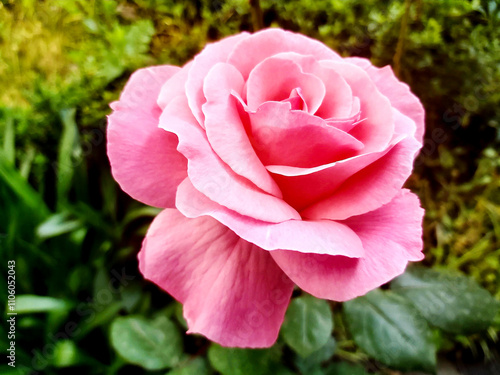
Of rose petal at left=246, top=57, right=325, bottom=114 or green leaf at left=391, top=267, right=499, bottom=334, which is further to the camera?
green leaf at left=391, top=267, right=499, bottom=334

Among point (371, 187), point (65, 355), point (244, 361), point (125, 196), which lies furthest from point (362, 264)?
point (125, 196)

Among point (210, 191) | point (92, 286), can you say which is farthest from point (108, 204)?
point (210, 191)

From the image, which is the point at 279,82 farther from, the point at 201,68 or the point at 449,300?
the point at 449,300

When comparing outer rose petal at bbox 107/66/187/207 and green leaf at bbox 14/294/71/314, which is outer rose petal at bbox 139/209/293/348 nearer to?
outer rose petal at bbox 107/66/187/207

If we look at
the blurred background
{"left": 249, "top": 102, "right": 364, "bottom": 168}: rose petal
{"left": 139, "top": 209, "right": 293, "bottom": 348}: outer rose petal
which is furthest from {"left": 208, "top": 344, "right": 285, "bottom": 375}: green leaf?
{"left": 249, "top": 102, "right": 364, "bottom": 168}: rose petal

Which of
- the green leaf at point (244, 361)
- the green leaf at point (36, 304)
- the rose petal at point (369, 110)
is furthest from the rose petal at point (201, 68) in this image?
the green leaf at point (36, 304)

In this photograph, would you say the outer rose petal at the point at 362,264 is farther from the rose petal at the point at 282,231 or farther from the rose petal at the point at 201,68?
the rose petal at the point at 201,68
